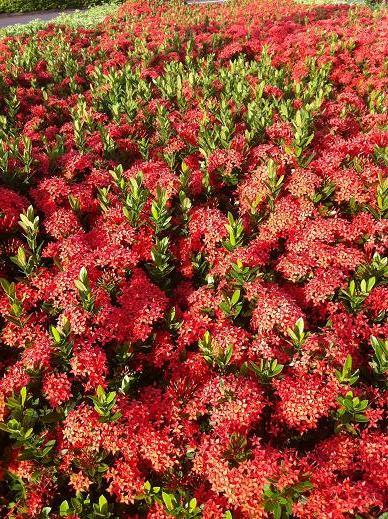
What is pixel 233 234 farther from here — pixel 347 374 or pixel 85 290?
pixel 347 374

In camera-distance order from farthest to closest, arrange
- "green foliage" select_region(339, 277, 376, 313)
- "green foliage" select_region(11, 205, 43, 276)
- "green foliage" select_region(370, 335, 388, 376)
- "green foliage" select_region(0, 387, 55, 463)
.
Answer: "green foliage" select_region(11, 205, 43, 276) → "green foliage" select_region(339, 277, 376, 313) → "green foliage" select_region(370, 335, 388, 376) → "green foliage" select_region(0, 387, 55, 463)

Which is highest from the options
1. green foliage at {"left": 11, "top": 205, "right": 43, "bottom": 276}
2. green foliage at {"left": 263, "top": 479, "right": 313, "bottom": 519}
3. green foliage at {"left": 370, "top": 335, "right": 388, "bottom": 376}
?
green foliage at {"left": 11, "top": 205, "right": 43, "bottom": 276}

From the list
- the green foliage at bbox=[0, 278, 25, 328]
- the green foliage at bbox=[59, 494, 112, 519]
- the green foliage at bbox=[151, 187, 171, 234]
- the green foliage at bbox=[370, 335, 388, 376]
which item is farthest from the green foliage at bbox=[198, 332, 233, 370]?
the green foliage at bbox=[0, 278, 25, 328]

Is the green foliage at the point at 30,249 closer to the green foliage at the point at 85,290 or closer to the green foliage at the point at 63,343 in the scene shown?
the green foliage at the point at 85,290

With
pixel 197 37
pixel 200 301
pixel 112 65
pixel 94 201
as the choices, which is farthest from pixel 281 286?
pixel 197 37

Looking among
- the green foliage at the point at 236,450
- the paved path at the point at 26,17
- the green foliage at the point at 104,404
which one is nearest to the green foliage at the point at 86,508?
the green foliage at the point at 104,404

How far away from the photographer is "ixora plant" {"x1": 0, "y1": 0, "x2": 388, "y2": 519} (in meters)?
3.72

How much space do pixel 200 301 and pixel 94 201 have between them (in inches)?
97.7

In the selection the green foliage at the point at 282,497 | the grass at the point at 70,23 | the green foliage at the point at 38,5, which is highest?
the green foliage at the point at 38,5

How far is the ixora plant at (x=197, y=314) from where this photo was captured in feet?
12.2

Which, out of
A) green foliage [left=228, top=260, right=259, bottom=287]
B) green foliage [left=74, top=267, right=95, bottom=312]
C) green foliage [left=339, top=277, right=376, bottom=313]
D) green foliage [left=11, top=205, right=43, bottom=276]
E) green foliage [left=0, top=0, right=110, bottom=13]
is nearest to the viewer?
green foliage [left=74, top=267, right=95, bottom=312]

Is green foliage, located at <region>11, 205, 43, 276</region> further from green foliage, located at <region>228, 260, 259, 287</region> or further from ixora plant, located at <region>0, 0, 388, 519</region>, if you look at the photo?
green foliage, located at <region>228, 260, 259, 287</region>

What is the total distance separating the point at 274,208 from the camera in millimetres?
6008

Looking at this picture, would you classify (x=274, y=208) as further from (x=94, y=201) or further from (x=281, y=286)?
(x=94, y=201)
